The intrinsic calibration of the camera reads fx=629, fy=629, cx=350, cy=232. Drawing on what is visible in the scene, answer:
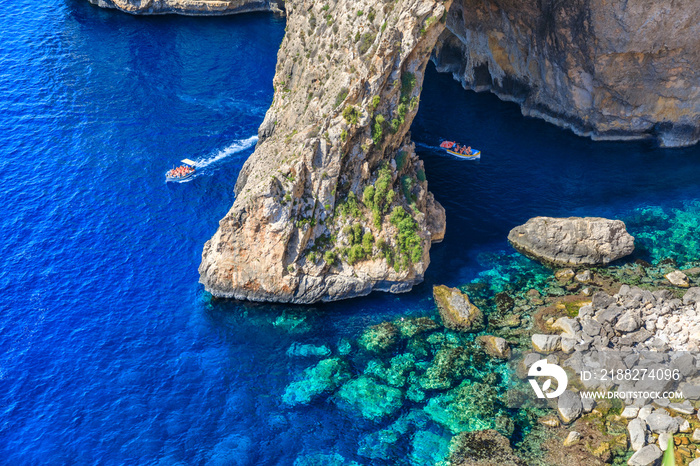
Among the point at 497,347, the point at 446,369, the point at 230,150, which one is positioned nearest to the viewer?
the point at 446,369

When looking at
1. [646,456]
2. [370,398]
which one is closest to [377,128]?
[370,398]

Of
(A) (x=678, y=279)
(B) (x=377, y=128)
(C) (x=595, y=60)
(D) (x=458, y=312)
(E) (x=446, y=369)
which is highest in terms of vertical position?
(C) (x=595, y=60)

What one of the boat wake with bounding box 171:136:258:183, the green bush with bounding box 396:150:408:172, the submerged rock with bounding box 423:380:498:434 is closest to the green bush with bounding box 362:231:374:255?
the green bush with bounding box 396:150:408:172

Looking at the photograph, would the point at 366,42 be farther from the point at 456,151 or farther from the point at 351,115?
the point at 456,151

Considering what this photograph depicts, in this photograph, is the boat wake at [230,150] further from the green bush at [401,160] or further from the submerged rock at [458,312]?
the submerged rock at [458,312]

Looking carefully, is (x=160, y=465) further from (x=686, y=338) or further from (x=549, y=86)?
(x=549, y=86)

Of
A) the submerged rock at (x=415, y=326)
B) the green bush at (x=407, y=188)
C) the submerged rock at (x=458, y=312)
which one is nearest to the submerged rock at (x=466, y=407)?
the submerged rock at (x=458, y=312)

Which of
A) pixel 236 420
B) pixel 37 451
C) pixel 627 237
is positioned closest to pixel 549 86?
pixel 627 237
